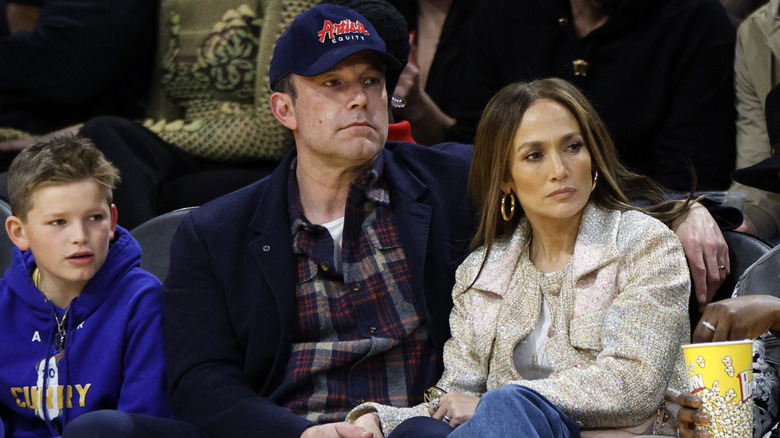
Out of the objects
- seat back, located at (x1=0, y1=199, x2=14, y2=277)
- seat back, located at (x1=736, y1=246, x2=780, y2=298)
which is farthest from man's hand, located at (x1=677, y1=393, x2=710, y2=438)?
seat back, located at (x1=0, y1=199, x2=14, y2=277)

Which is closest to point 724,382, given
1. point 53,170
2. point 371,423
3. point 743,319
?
point 743,319

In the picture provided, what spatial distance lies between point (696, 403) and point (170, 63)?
267 cm

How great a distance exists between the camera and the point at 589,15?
3.77m

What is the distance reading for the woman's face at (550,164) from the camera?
260cm

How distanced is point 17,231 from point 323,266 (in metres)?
0.85

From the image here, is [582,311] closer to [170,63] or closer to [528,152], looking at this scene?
[528,152]

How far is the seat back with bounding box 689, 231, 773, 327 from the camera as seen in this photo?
277cm

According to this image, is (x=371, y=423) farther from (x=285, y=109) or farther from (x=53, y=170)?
(x=53, y=170)

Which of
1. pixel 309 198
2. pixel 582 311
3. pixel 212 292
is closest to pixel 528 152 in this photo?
pixel 582 311

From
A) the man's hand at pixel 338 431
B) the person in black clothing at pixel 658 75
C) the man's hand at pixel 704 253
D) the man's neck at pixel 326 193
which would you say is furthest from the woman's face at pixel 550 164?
the person in black clothing at pixel 658 75

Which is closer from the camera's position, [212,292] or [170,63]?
[212,292]

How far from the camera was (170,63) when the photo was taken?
4.19 metres

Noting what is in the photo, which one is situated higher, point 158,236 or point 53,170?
point 53,170

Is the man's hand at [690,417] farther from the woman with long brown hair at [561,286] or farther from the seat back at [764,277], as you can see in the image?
the seat back at [764,277]
